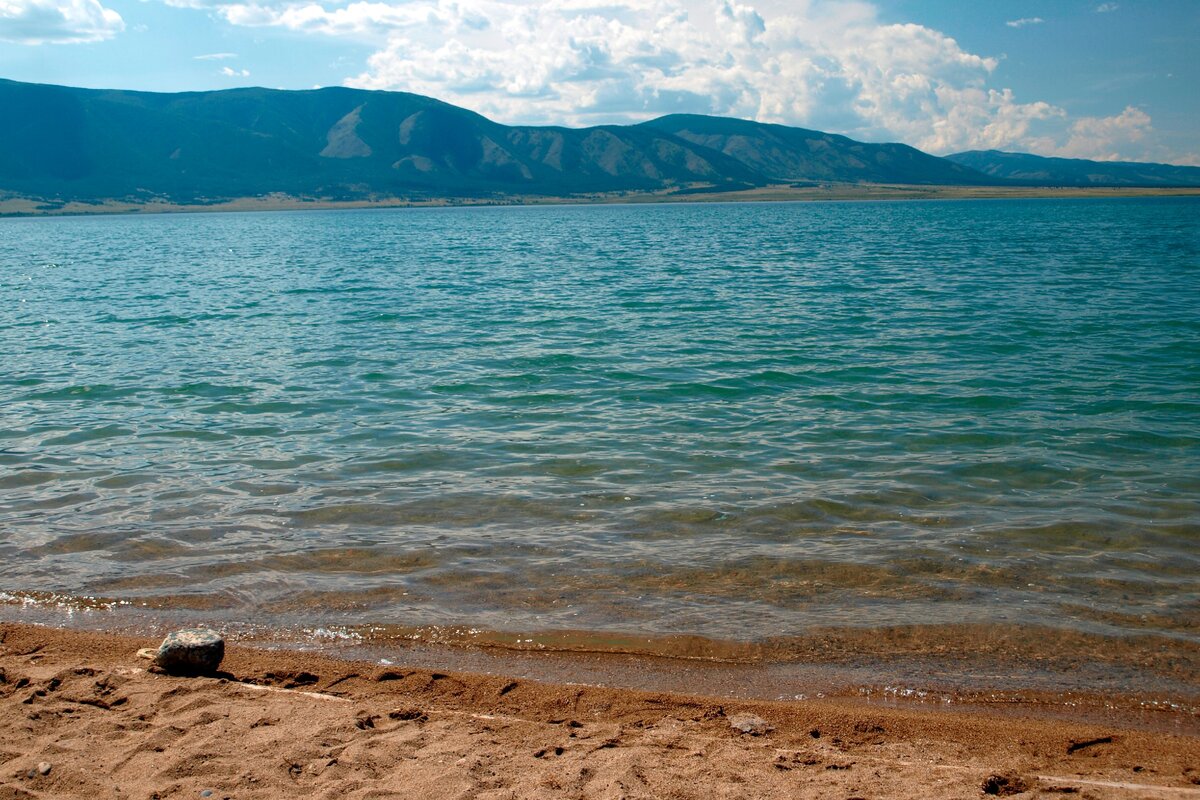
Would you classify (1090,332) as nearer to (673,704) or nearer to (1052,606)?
(1052,606)

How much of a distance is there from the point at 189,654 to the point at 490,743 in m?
2.60

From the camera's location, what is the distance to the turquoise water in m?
8.62

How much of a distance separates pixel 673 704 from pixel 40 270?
57.7 metres

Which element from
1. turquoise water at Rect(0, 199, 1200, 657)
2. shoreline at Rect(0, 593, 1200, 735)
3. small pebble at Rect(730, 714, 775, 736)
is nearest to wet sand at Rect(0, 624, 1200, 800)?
small pebble at Rect(730, 714, 775, 736)

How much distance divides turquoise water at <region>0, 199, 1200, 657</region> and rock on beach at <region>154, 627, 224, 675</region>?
3.78ft

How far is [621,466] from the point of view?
12.4 meters

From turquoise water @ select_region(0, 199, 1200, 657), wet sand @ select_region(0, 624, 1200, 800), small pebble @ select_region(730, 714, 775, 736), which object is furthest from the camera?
turquoise water @ select_region(0, 199, 1200, 657)

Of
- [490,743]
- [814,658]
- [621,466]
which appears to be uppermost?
[621,466]

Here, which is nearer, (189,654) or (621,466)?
(189,654)

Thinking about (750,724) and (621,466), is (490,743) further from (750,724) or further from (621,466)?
(621,466)

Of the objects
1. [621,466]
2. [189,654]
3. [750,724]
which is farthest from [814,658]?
[621,466]

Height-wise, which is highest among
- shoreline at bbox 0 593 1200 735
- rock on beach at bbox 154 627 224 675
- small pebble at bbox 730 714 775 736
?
rock on beach at bbox 154 627 224 675

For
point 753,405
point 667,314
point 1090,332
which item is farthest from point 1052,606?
point 667,314

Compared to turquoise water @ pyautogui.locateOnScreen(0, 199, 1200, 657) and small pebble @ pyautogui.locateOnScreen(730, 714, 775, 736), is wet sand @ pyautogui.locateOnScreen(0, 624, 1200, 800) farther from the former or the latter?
turquoise water @ pyautogui.locateOnScreen(0, 199, 1200, 657)
